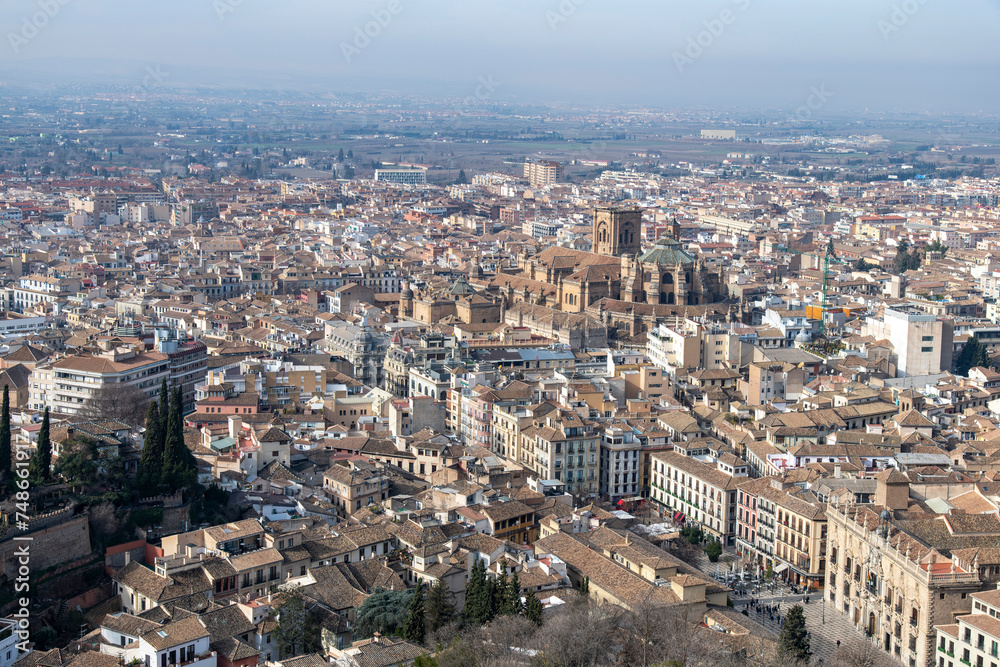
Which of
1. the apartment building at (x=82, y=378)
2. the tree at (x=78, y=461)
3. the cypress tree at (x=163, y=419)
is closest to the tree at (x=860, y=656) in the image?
the cypress tree at (x=163, y=419)

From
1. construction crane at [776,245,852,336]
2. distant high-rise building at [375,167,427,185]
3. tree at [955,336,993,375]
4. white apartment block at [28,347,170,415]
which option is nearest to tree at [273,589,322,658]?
white apartment block at [28,347,170,415]

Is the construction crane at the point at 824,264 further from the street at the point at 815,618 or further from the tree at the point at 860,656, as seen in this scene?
the tree at the point at 860,656

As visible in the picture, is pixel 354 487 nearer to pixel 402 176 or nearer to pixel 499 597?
pixel 499 597

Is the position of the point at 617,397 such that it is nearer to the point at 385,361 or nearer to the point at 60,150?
the point at 385,361

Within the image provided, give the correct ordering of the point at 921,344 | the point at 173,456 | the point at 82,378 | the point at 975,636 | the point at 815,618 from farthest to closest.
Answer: the point at 921,344 → the point at 82,378 → the point at 173,456 → the point at 815,618 → the point at 975,636

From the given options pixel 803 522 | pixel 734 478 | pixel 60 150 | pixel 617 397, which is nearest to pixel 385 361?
pixel 617 397

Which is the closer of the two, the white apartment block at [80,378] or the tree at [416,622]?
the tree at [416,622]

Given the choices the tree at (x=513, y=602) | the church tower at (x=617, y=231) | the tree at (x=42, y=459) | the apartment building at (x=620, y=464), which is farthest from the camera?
the church tower at (x=617, y=231)

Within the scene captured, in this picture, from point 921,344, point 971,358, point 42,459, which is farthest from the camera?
point 971,358

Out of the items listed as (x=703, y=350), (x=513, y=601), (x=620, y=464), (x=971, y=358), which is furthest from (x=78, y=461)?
(x=971, y=358)
